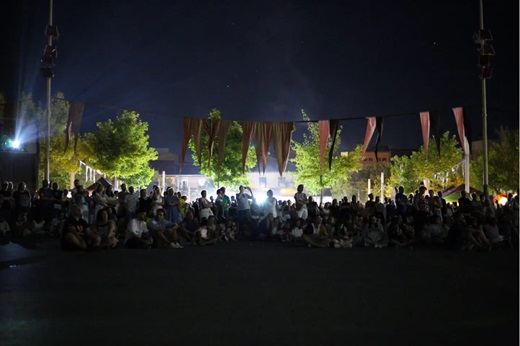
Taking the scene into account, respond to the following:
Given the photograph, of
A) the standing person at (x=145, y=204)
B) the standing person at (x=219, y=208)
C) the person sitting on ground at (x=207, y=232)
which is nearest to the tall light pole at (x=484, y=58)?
the standing person at (x=219, y=208)

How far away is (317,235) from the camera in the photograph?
15984mm

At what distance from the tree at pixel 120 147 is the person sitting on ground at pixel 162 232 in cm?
3721

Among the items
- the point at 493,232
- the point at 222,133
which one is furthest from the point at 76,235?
the point at 493,232

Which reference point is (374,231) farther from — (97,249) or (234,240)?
(97,249)

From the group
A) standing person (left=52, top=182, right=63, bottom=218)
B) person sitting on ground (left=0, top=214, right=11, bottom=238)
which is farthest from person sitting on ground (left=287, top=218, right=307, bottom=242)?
person sitting on ground (left=0, top=214, right=11, bottom=238)

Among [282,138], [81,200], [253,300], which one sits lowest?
[253,300]

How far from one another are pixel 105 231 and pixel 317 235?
618cm

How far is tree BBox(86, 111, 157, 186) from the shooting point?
50.9m

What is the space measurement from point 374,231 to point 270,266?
6.17 m

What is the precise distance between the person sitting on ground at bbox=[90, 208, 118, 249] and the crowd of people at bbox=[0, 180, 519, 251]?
68 cm

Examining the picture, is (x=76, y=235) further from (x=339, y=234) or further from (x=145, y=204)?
(x=339, y=234)

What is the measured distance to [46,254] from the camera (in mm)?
12227

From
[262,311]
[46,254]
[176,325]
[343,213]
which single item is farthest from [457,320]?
[343,213]

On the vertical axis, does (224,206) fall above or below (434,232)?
above
